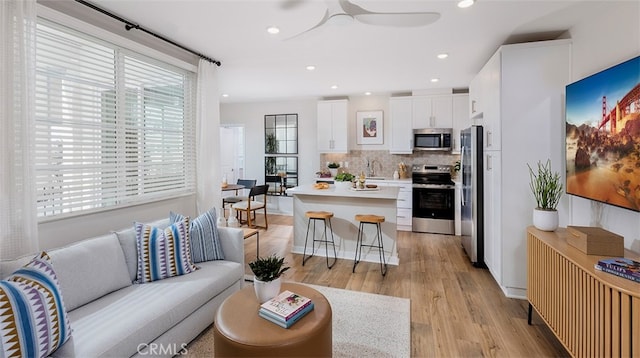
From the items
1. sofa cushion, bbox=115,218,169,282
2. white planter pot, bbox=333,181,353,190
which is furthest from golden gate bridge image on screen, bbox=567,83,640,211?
sofa cushion, bbox=115,218,169,282

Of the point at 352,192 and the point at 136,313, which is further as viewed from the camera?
the point at 352,192

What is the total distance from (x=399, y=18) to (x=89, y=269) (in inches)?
108

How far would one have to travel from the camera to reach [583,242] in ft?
6.36

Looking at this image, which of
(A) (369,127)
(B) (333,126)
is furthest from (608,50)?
(B) (333,126)

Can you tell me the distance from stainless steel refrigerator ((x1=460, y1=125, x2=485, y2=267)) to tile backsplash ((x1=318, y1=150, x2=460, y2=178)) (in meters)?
1.98

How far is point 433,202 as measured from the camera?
17.7 ft

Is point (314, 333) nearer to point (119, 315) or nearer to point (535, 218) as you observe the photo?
point (119, 315)

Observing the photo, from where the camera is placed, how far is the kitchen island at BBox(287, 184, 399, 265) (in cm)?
395

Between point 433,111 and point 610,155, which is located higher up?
point 433,111

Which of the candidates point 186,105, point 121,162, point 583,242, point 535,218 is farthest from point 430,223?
point 121,162

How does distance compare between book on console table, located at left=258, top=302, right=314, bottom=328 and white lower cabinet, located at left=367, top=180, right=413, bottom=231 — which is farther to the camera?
white lower cabinet, located at left=367, top=180, right=413, bottom=231

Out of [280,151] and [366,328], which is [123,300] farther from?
[280,151]

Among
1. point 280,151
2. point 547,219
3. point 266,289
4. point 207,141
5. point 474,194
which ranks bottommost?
point 266,289

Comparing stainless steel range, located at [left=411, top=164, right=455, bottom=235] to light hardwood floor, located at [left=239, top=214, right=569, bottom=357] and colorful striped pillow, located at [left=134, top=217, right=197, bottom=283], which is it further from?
colorful striped pillow, located at [left=134, top=217, right=197, bottom=283]
